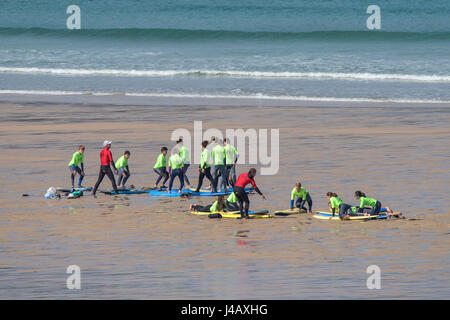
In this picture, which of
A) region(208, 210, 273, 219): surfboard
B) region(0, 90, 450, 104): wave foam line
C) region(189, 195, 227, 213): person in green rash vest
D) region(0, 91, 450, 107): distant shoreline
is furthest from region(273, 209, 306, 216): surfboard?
region(0, 90, 450, 104): wave foam line

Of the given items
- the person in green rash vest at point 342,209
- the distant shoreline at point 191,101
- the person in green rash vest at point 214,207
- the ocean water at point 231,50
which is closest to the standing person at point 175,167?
the person in green rash vest at point 214,207

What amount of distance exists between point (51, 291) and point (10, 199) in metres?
11.3

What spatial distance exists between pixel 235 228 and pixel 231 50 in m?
68.5

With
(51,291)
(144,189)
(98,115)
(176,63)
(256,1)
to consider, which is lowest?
(51,291)

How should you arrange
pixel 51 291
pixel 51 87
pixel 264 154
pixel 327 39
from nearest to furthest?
pixel 51 291 < pixel 264 154 < pixel 51 87 < pixel 327 39

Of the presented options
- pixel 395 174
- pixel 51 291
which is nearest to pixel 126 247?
pixel 51 291

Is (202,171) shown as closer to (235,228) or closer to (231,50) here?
(235,228)

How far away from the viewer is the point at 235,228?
2548cm

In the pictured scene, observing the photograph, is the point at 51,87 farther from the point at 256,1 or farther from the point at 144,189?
the point at 256,1

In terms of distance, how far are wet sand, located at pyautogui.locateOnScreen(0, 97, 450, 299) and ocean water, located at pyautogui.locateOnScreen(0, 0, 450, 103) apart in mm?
18621

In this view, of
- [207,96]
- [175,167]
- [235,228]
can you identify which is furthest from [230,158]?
[207,96]

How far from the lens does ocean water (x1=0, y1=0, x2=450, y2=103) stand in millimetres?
65438

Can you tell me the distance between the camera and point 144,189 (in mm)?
31047

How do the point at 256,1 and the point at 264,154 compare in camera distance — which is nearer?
the point at 264,154
